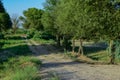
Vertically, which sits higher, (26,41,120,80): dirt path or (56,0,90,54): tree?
(56,0,90,54): tree

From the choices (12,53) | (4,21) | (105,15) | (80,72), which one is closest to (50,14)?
(12,53)

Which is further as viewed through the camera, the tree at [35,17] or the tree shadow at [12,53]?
the tree at [35,17]

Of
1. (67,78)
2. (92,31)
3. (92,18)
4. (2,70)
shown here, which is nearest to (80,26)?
(92,31)

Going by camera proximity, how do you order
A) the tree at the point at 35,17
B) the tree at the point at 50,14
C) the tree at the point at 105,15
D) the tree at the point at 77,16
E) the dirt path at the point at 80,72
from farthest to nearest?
1. the tree at the point at 35,17
2. the tree at the point at 50,14
3. the tree at the point at 77,16
4. the tree at the point at 105,15
5. the dirt path at the point at 80,72

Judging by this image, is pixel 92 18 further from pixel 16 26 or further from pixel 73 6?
pixel 16 26

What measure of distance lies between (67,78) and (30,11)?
9294 cm

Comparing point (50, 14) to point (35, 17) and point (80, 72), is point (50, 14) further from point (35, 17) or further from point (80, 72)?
point (35, 17)

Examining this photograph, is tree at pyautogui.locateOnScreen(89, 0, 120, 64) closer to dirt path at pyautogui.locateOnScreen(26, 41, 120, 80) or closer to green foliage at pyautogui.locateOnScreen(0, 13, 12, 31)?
dirt path at pyautogui.locateOnScreen(26, 41, 120, 80)

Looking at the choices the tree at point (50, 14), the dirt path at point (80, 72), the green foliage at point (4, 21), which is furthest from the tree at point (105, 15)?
the green foliage at point (4, 21)

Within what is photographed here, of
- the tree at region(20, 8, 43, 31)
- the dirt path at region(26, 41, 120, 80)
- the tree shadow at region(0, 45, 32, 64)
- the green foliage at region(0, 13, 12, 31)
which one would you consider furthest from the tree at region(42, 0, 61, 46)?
the tree at region(20, 8, 43, 31)

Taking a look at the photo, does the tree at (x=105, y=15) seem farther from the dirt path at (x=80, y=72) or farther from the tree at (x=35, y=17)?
the tree at (x=35, y=17)

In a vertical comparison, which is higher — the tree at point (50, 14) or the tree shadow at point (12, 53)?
the tree at point (50, 14)

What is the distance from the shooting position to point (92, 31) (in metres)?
28.6

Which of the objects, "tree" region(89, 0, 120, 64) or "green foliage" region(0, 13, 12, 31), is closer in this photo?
"tree" region(89, 0, 120, 64)
